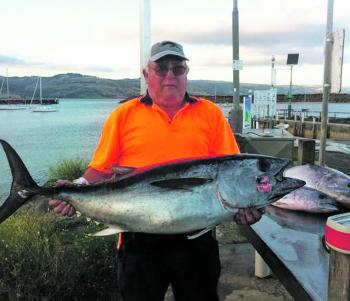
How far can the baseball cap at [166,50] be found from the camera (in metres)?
2.90

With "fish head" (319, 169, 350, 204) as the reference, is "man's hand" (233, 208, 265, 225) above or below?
above

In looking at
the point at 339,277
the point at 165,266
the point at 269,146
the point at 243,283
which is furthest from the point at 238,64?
the point at 339,277

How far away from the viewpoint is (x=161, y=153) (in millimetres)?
2939

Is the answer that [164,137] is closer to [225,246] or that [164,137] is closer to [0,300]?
[0,300]

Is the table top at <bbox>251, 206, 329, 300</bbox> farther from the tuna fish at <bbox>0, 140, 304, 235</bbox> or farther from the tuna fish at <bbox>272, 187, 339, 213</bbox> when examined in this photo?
the tuna fish at <bbox>0, 140, 304, 235</bbox>

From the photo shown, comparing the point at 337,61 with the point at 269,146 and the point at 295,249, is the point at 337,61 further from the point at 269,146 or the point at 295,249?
the point at 295,249

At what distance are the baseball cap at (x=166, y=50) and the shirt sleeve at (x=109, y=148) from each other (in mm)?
454

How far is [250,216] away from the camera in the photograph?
245 cm

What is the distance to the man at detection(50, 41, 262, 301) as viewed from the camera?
2.88 m

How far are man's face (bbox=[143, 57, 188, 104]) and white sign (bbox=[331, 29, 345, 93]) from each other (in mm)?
5241

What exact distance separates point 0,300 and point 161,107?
2326mm

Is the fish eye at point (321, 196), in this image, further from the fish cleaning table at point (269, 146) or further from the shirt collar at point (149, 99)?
the fish cleaning table at point (269, 146)

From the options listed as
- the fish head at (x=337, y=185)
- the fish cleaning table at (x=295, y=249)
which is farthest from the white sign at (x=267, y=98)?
the fish cleaning table at (x=295, y=249)

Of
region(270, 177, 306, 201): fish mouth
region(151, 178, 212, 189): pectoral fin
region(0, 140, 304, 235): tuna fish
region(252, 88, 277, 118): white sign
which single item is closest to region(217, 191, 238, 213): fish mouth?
region(0, 140, 304, 235): tuna fish
